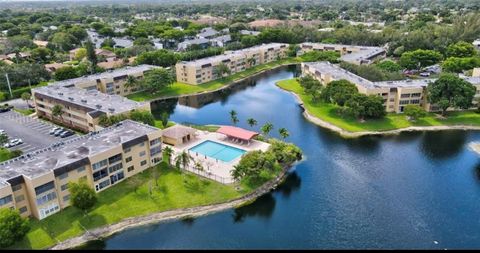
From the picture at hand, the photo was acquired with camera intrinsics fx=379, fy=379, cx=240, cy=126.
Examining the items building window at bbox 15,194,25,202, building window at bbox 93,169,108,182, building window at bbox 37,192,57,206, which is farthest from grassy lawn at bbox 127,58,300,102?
building window at bbox 15,194,25,202

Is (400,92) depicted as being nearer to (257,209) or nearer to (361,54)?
(257,209)

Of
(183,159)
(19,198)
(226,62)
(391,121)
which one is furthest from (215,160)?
(226,62)

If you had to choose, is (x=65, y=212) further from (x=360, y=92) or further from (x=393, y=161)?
(x=360, y=92)

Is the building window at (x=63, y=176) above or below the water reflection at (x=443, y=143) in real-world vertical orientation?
above

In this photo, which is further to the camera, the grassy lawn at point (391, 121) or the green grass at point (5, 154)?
the grassy lawn at point (391, 121)

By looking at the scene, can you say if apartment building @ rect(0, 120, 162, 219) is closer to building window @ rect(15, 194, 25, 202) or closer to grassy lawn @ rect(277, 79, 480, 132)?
building window @ rect(15, 194, 25, 202)

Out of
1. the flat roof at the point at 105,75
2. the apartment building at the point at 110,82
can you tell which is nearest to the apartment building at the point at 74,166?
the apartment building at the point at 110,82

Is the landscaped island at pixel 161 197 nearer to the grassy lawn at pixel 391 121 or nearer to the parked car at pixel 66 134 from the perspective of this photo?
the grassy lawn at pixel 391 121
